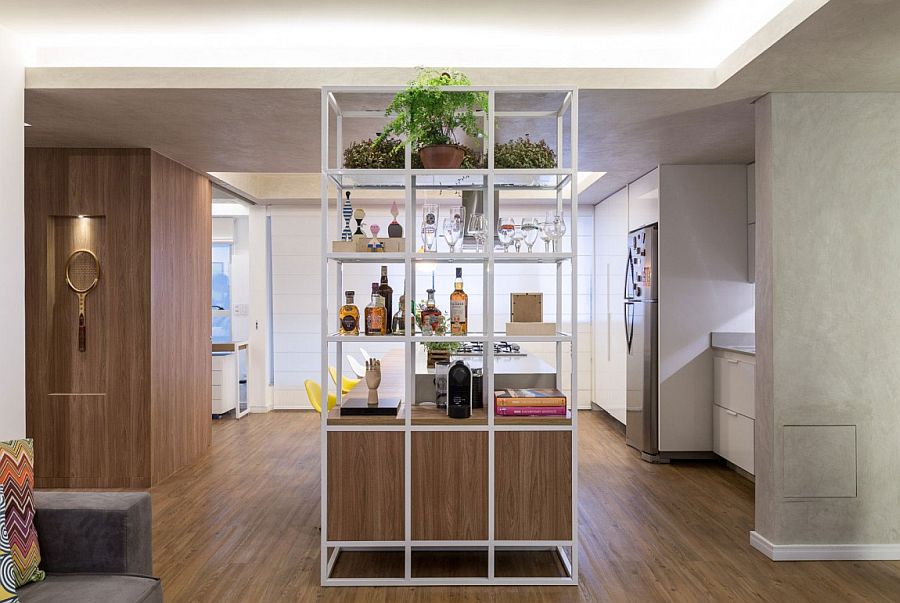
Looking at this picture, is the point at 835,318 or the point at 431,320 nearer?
the point at 431,320

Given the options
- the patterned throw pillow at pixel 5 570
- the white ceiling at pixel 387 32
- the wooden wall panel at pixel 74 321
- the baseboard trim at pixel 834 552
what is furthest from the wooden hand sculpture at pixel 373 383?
the wooden wall panel at pixel 74 321

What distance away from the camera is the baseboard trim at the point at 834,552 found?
11.3ft

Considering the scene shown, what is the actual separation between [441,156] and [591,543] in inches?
89.9

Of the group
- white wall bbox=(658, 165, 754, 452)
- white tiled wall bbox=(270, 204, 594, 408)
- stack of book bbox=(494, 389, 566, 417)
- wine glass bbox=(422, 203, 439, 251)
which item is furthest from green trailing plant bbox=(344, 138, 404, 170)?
white tiled wall bbox=(270, 204, 594, 408)

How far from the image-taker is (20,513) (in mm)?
2135

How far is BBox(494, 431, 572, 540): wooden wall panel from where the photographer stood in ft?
10.3

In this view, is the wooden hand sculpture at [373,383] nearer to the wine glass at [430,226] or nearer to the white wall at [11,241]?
the wine glass at [430,226]

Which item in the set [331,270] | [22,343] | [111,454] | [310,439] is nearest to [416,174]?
[22,343]

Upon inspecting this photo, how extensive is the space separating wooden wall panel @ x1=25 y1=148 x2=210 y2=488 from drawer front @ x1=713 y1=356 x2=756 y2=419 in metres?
4.33

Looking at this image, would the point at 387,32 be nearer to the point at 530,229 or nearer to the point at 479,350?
the point at 530,229

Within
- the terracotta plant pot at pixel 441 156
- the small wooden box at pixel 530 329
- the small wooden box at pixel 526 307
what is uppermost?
the terracotta plant pot at pixel 441 156

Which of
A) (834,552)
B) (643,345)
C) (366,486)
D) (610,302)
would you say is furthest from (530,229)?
(610,302)

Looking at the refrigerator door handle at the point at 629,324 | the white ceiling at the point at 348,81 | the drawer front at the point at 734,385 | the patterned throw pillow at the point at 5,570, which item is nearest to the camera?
the patterned throw pillow at the point at 5,570

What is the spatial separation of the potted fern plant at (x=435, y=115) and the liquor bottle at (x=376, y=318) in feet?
2.34
